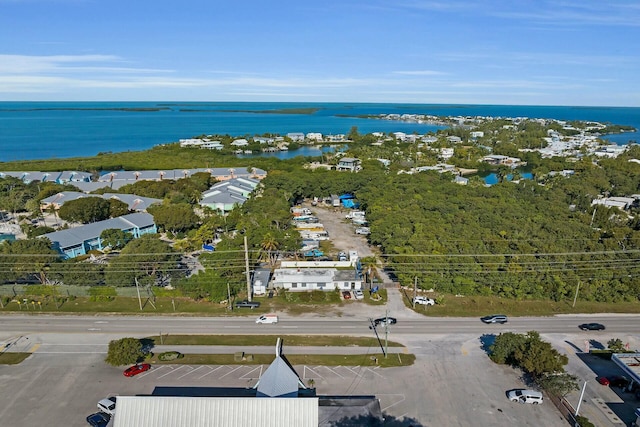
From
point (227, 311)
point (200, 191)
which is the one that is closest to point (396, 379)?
point (227, 311)

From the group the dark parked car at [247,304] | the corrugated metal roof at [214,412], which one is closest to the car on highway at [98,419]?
the corrugated metal roof at [214,412]

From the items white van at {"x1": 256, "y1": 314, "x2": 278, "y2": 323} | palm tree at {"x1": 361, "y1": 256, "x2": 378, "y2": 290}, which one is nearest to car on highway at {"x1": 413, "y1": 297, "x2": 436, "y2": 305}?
palm tree at {"x1": 361, "y1": 256, "x2": 378, "y2": 290}

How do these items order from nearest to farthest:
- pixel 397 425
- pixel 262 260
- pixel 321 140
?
pixel 397 425 < pixel 262 260 < pixel 321 140

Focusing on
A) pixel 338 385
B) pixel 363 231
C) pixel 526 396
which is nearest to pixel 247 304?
pixel 338 385

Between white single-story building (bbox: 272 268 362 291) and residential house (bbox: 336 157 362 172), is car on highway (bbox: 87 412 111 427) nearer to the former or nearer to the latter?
white single-story building (bbox: 272 268 362 291)

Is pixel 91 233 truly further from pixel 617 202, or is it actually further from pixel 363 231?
pixel 617 202

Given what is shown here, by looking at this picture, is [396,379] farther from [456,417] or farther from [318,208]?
[318,208]

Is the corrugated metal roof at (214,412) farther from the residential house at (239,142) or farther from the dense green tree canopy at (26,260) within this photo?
the residential house at (239,142)
